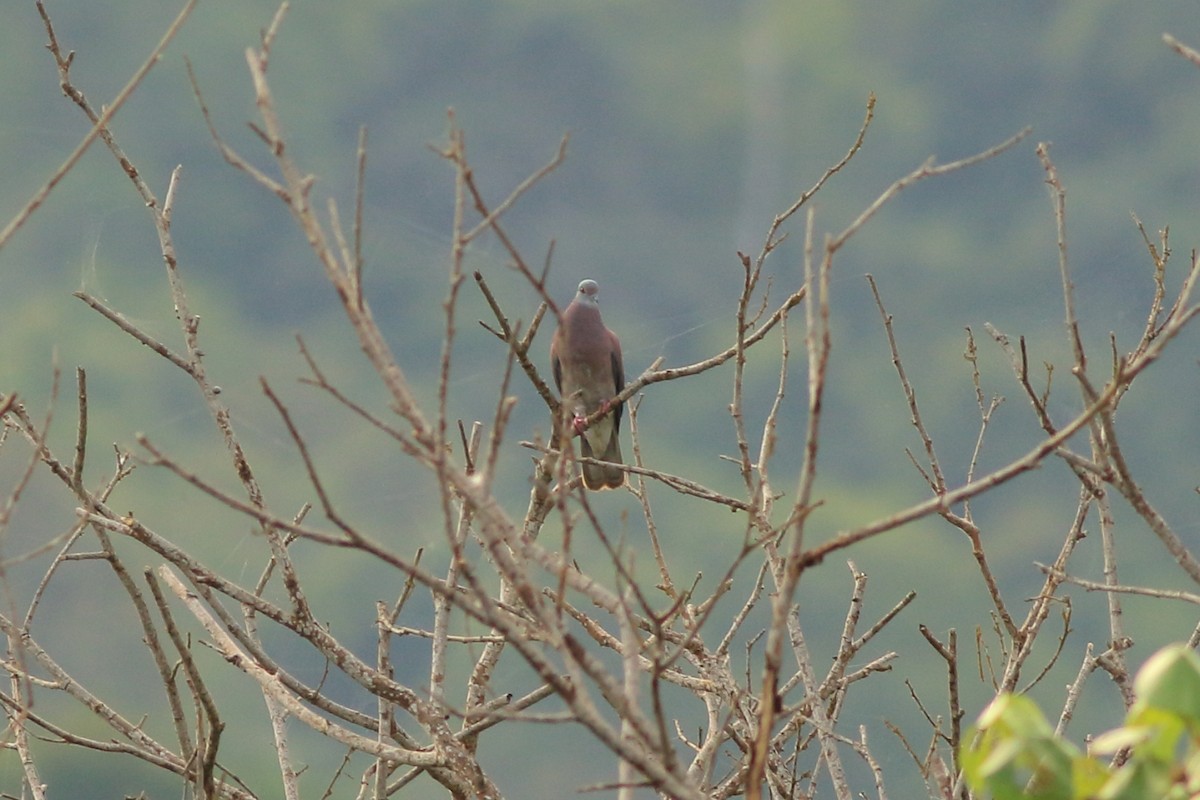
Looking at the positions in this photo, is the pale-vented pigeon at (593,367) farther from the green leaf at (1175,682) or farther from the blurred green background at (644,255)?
the green leaf at (1175,682)

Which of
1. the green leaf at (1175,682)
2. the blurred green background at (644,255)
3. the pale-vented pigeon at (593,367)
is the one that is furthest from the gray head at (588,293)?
the green leaf at (1175,682)

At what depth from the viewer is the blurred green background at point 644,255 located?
38.6ft

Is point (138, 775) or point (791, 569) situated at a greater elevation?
point (138, 775)

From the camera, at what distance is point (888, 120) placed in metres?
Answer: 26.0

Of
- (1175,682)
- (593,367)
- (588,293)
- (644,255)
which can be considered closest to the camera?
(1175,682)

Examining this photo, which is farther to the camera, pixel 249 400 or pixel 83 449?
pixel 249 400

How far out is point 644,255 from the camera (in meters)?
24.9

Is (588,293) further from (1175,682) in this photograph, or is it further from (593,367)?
(1175,682)

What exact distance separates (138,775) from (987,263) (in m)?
17.3

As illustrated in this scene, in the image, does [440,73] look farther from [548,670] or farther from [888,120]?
[548,670]

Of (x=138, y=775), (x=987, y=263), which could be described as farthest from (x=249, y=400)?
(x=987, y=263)

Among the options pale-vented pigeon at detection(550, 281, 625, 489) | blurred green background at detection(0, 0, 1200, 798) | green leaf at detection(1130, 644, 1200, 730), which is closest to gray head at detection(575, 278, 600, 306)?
pale-vented pigeon at detection(550, 281, 625, 489)

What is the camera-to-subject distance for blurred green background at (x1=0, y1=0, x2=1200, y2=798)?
11758mm

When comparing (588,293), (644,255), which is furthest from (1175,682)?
(644,255)
